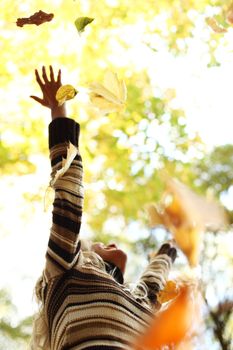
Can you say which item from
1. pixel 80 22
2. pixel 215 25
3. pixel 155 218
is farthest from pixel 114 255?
pixel 215 25

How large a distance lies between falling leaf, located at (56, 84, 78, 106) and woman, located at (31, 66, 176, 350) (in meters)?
0.05

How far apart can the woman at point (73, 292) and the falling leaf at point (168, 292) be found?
0.26 m

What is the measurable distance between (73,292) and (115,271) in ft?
0.98

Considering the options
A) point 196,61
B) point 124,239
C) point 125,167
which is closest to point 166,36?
point 196,61

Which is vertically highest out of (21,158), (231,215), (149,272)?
(21,158)

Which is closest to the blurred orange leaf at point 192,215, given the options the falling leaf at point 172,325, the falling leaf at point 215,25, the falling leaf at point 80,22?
the falling leaf at point 172,325

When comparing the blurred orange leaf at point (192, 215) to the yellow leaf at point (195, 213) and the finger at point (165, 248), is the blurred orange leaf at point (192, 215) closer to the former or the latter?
the yellow leaf at point (195, 213)

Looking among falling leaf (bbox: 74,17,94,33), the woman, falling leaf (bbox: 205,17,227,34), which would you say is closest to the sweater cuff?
the woman

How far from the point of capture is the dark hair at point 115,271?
158cm

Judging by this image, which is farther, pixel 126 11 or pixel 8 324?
pixel 8 324

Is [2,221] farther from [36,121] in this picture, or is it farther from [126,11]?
[126,11]

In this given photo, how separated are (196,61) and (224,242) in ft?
3.39

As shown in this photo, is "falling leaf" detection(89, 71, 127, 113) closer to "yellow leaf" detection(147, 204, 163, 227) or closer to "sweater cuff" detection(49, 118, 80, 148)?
"sweater cuff" detection(49, 118, 80, 148)

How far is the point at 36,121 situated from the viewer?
2.73 metres
